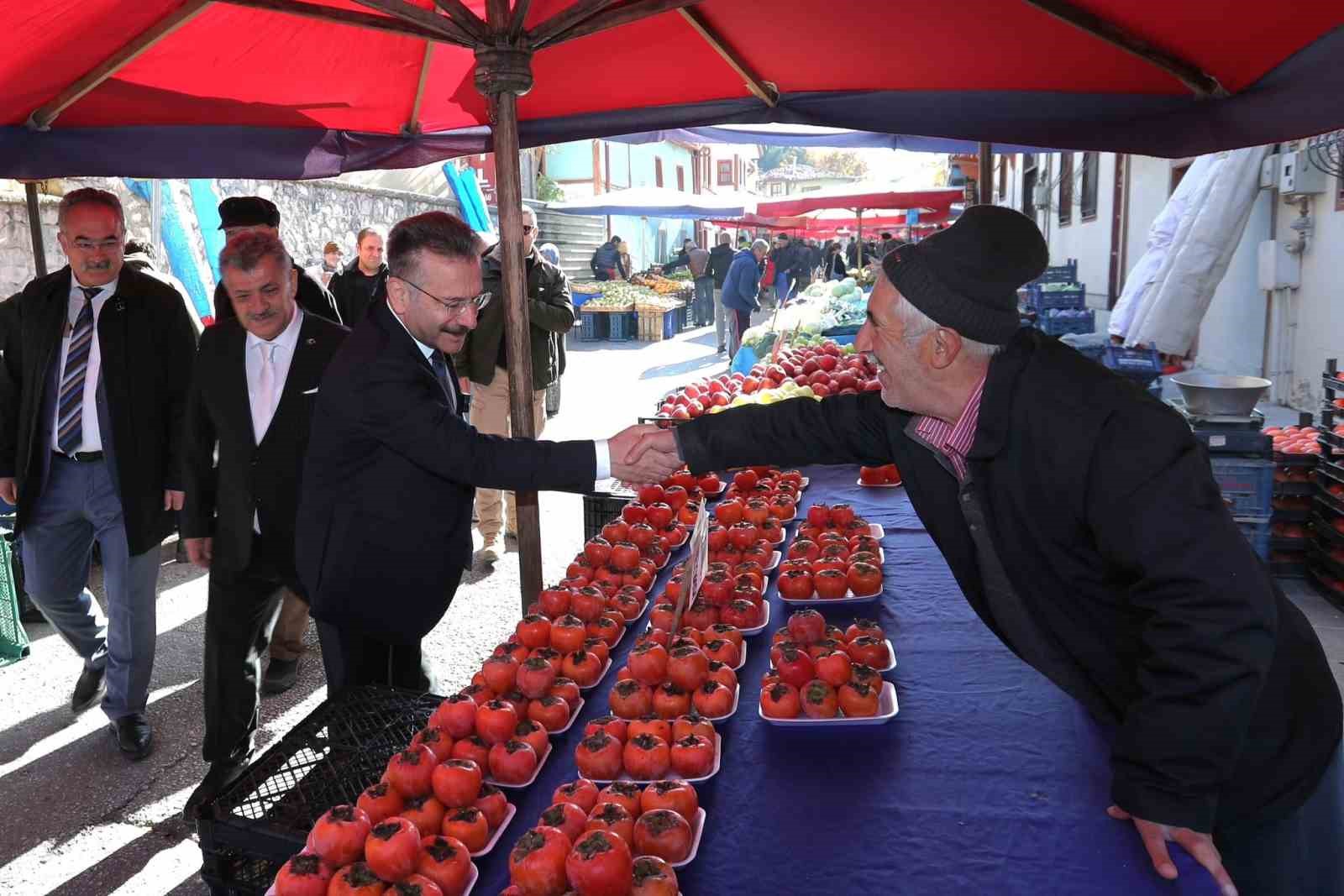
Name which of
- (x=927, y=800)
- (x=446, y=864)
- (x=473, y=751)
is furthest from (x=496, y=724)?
(x=927, y=800)

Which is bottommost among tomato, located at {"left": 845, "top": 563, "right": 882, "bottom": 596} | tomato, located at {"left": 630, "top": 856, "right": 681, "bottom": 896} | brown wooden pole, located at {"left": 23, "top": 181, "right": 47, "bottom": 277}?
tomato, located at {"left": 630, "top": 856, "right": 681, "bottom": 896}

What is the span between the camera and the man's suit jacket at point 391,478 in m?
2.84

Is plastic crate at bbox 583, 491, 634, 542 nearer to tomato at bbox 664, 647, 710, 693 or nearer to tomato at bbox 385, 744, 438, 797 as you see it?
tomato at bbox 664, 647, 710, 693

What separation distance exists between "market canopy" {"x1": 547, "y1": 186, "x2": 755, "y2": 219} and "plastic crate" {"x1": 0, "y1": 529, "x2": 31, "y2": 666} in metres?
16.8

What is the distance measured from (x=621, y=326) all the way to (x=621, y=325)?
0.8 inches

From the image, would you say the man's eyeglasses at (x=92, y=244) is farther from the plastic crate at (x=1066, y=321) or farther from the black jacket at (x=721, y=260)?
the black jacket at (x=721, y=260)

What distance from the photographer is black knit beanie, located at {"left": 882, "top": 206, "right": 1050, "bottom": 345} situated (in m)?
1.93

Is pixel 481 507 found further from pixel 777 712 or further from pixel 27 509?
pixel 777 712

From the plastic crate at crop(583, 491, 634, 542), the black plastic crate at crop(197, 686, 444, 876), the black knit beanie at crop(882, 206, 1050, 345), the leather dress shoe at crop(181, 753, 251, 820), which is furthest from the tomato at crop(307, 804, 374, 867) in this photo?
the plastic crate at crop(583, 491, 634, 542)

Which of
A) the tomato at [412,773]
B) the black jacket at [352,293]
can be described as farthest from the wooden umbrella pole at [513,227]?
the black jacket at [352,293]

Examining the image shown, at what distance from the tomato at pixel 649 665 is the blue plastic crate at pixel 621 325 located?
67.6ft

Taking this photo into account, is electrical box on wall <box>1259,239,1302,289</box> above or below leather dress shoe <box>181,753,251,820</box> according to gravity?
above

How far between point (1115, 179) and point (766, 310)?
12259 millimetres

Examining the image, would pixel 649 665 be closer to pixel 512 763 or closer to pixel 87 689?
pixel 512 763
